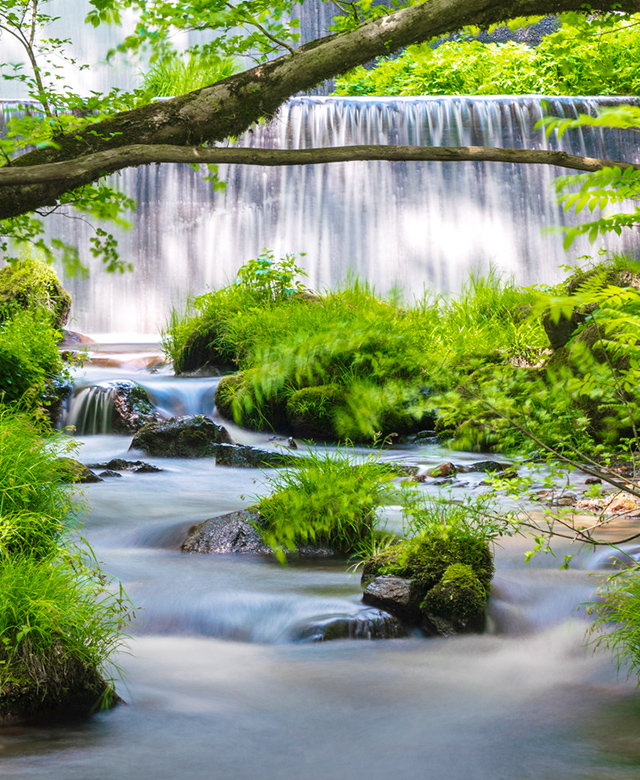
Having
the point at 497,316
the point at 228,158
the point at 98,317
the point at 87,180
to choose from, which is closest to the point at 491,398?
the point at 228,158

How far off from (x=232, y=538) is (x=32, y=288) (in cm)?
710

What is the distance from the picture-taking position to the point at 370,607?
3.70m

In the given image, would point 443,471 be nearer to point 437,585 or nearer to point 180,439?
point 180,439

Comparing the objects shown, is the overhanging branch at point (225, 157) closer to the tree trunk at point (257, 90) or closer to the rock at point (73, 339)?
the tree trunk at point (257, 90)

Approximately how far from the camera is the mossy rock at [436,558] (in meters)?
3.70

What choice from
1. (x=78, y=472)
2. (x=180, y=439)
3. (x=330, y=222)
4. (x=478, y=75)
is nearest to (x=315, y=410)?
(x=180, y=439)

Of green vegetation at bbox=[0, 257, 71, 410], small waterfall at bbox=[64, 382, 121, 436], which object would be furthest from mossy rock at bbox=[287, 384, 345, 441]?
green vegetation at bbox=[0, 257, 71, 410]

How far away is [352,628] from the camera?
11.7 feet

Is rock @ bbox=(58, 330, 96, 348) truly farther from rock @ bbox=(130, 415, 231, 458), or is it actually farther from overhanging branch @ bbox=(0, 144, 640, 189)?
overhanging branch @ bbox=(0, 144, 640, 189)

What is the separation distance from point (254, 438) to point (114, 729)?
5340 mm

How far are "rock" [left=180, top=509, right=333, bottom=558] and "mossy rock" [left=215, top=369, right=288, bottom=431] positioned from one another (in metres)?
3.34

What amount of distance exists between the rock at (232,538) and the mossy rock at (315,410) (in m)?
3.03

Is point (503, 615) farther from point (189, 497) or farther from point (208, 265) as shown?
point (208, 265)

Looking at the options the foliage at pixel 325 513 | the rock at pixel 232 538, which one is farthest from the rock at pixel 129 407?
the foliage at pixel 325 513
